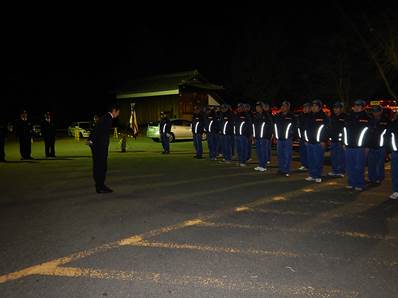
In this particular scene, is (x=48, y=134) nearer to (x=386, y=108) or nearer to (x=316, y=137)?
(x=316, y=137)

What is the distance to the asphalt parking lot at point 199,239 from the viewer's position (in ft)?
15.4

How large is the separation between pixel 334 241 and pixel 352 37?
31005 millimetres

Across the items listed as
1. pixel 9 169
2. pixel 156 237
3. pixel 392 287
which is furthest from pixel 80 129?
pixel 392 287

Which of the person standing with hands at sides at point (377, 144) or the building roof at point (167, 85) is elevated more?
the building roof at point (167, 85)

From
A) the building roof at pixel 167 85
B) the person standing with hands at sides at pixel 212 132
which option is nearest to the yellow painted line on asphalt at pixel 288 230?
the person standing with hands at sides at pixel 212 132

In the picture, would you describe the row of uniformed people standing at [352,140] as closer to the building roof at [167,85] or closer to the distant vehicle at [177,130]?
the distant vehicle at [177,130]

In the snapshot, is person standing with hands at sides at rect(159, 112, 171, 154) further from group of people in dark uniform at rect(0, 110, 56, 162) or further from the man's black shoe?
the man's black shoe

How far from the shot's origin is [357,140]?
9.65 metres

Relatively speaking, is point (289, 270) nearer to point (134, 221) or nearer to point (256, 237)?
point (256, 237)

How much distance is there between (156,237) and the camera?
6.39 meters

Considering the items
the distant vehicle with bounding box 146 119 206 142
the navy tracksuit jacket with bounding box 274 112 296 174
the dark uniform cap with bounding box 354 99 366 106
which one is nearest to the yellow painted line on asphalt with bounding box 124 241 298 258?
the dark uniform cap with bounding box 354 99 366 106

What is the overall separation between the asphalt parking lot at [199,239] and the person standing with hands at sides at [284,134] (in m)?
0.94

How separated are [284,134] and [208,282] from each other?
7.68 meters

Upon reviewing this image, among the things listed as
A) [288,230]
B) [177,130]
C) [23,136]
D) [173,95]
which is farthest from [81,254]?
[173,95]
